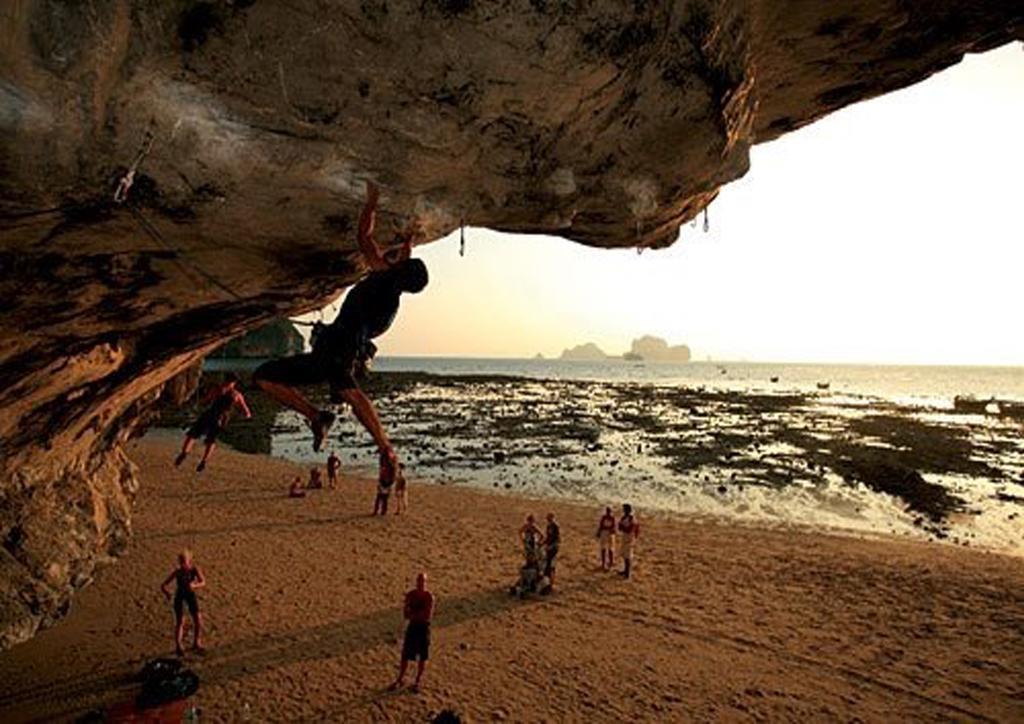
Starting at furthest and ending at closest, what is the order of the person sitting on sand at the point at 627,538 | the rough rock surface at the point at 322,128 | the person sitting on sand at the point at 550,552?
the person sitting on sand at the point at 627,538 → the person sitting on sand at the point at 550,552 → the rough rock surface at the point at 322,128

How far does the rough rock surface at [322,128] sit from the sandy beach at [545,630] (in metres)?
3.86

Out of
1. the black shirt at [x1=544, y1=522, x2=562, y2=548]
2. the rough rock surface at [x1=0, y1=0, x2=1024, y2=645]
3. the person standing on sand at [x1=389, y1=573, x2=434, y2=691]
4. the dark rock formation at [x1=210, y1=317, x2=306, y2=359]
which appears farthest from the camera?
the dark rock formation at [x1=210, y1=317, x2=306, y2=359]

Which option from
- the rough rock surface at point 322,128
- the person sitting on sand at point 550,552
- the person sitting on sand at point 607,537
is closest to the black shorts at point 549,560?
the person sitting on sand at point 550,552

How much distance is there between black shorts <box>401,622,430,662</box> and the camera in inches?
417

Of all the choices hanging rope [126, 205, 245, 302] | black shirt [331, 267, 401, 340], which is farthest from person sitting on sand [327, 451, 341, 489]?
black shirt [331, 267, 401, 340]

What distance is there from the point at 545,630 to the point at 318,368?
34.2ft

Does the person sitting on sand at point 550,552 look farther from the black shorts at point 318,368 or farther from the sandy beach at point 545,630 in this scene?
the black shorts at point 318,368

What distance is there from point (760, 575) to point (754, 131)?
45.1 ft

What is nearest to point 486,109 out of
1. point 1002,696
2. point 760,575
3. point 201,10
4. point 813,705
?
point 201,10

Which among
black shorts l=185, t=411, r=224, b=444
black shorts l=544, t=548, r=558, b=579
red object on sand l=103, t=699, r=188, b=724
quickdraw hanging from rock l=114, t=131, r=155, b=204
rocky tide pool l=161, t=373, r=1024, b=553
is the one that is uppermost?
quickdraw hanging from rock l=114, t=131, r=155, b=204

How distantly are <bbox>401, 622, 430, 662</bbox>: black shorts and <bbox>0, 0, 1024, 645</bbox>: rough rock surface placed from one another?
560 cm

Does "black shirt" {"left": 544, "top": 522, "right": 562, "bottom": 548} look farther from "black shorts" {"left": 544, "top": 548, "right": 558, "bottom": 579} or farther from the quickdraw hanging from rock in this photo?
the quickdraw hanging from rock

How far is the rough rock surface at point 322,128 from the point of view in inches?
169

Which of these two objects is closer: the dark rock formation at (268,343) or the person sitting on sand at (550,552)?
the person sitting on sand at (550,552)
